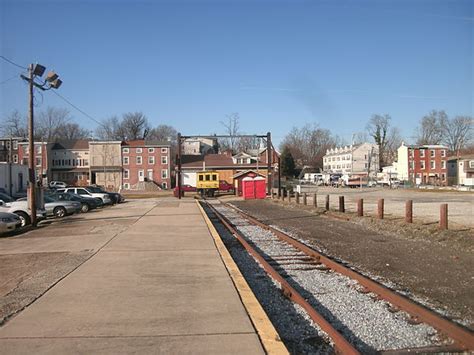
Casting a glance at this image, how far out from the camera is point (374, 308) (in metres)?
6.86

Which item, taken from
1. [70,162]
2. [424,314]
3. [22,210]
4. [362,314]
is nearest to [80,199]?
[22,210]

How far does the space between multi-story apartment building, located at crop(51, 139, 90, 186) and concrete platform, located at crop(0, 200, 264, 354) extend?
9110 centimetres

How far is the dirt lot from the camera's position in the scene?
7734mm

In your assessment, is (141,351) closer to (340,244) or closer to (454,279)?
(454,279)

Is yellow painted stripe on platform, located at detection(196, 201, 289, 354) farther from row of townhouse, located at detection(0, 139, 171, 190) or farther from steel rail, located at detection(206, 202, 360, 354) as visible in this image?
row of townhouse, located at detection(0, 139, 171, 190)

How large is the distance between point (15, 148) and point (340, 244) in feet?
292

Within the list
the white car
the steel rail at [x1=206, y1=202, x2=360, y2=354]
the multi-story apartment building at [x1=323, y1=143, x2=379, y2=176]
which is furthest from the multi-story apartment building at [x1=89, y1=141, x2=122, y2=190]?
the steel rail at [x1=206, y1=202, x2=360, y2=354]

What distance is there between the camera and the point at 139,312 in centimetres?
600

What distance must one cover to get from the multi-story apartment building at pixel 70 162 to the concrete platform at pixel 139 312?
9110cm

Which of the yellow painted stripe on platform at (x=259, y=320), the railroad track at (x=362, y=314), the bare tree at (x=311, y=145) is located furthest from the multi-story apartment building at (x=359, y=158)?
the yellow painted stripe on platform at (x=259, y=320)

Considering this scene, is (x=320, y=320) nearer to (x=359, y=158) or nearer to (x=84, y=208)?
(x=84, y=208)

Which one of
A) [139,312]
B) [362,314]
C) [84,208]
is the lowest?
[84,208]

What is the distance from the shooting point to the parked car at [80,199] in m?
30.3

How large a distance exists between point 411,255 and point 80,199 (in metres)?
24.7
